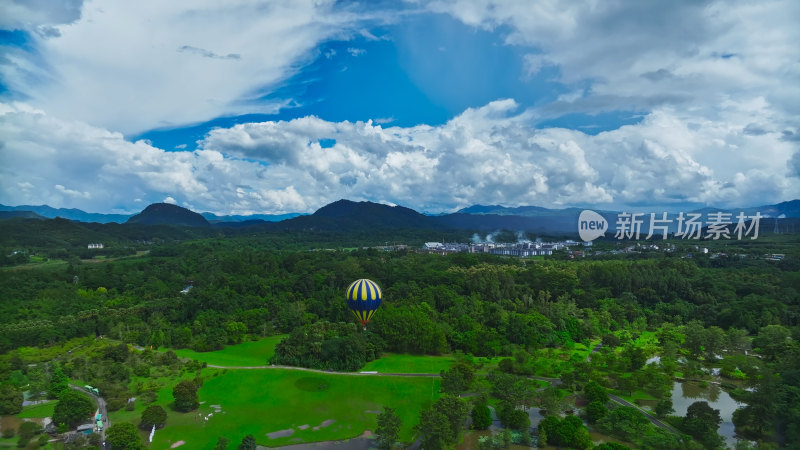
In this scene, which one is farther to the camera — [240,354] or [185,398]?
[240,354]

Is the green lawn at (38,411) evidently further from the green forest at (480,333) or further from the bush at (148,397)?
the bush at (148,397)

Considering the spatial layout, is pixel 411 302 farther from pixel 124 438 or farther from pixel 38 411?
pixel 38 411

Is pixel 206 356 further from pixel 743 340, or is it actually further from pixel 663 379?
pixel 743 340

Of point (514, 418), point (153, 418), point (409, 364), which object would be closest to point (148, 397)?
point (153, 418)

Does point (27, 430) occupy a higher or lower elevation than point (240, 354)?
higher

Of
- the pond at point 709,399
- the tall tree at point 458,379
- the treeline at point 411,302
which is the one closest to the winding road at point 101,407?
the treeline at point 411,302

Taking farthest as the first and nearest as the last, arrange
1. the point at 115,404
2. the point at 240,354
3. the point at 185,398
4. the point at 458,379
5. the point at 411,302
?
the point at 411,302, the point at 240,354, the point at 458,379, the point at 115,404, the point at 185,398
